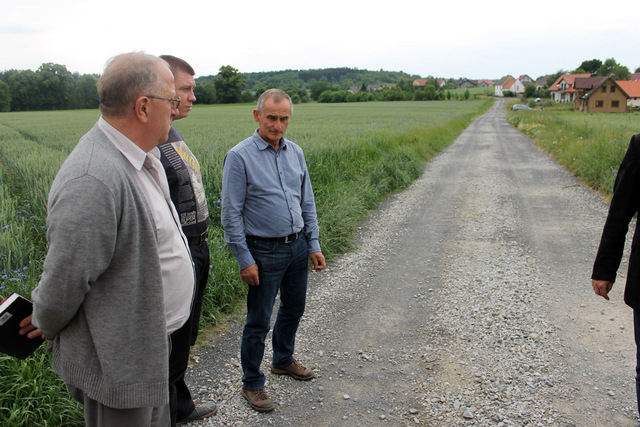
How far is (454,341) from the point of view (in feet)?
12.1

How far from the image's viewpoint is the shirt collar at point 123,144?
5.01 feet

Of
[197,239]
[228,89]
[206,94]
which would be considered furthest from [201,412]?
[228,89]

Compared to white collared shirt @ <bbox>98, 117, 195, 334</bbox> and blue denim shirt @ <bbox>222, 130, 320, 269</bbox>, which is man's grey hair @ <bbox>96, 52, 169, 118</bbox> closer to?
white collared shirt @ <bbox>98, 117, 195, 334</bbox>

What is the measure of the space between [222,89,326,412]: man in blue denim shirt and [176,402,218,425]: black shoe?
229 millimetres

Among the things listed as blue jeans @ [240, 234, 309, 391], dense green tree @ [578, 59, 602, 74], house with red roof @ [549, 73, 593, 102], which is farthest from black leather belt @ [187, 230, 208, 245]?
dense green tree @ [578, 59, 602, 74]

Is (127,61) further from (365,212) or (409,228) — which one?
(365,212)

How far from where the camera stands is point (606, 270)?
97.1 inches

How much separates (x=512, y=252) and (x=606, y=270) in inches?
141

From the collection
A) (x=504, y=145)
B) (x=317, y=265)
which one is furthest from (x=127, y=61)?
(x=504, y=145)

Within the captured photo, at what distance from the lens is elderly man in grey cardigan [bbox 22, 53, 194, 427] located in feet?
4.46

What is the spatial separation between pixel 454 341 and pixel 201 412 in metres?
2.07

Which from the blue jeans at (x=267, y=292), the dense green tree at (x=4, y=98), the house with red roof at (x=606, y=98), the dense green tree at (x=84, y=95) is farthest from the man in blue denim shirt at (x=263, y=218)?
the dense green tree at (x=84, y=95)

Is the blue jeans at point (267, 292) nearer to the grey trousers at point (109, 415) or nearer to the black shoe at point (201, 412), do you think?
the black shoe at point (201, 412)

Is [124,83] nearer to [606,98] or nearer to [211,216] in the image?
[211,216]
